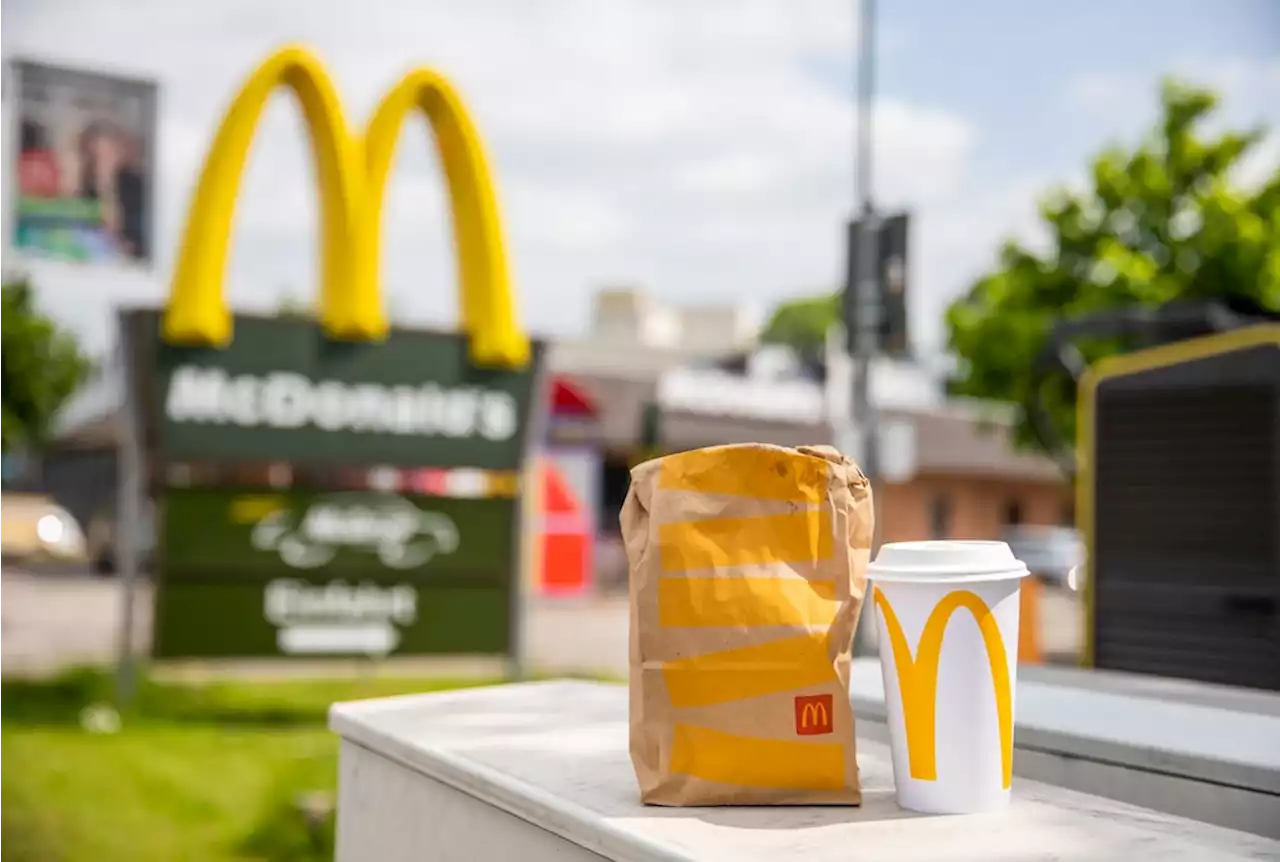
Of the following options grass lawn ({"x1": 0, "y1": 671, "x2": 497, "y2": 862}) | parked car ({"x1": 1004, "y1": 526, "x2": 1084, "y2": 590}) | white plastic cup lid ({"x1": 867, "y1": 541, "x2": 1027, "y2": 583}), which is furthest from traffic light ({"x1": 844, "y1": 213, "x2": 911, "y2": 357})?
parked car ({"x1": 1004, "y1": 526, "x2": 1084, "y2": 590})

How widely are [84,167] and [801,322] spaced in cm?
6359

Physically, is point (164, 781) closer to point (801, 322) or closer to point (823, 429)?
point (823, 429)

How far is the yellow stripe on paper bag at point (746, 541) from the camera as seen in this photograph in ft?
5.10

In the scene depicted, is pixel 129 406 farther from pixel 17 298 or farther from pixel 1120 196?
pixel 17 298

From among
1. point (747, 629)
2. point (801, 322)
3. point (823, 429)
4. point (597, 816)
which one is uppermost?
point (801, 322)

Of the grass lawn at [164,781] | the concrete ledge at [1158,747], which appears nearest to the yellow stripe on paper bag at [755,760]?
the concrete ledge at [1158,747]

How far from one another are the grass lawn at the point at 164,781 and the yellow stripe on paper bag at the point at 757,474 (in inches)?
145

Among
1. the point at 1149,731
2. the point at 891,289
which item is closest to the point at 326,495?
the point at 891,289

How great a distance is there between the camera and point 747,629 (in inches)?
60.2

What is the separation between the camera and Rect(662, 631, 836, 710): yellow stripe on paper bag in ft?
5.01

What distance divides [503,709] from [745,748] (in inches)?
Result: 35.3

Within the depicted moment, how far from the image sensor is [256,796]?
521 centimetres

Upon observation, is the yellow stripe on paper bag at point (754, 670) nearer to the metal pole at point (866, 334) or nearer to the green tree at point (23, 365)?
the metal pole at point (866, 334)

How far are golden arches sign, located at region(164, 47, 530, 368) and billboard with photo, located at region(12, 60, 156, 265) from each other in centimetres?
42
